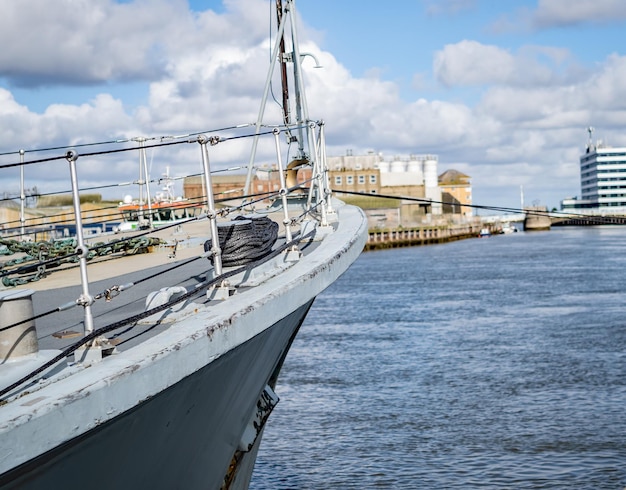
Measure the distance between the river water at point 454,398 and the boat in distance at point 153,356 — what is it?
606 centimetres

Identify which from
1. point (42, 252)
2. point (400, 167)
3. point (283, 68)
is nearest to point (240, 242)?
point (42, 252)

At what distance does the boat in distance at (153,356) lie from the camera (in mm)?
3100

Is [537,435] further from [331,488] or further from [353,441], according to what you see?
[331,488]

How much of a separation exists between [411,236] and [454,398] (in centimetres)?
7235

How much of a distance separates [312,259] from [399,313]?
2347cm

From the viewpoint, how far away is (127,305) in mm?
5156

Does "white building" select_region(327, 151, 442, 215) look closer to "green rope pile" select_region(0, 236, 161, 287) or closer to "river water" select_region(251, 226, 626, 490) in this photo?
"river water" select_region(251, 226, 626, 490)

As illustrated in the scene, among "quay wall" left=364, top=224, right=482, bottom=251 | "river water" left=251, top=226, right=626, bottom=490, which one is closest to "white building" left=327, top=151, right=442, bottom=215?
"quay wall" left=364, top=224, right=482, bottom=251

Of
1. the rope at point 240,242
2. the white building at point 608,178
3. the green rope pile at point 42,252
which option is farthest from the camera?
the white building at point 608,178

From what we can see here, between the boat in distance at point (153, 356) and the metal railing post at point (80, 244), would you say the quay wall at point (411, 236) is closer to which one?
the boat in distance at point (153, 356)

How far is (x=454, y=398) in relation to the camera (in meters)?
16.2

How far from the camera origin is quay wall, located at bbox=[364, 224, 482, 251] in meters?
82.8

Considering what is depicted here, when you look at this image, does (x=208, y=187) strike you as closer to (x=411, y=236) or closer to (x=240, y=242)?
(x=240, y=242)

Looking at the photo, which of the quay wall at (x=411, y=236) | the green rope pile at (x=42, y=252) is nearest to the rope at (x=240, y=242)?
the green rope pile at (x=42, y=252)
